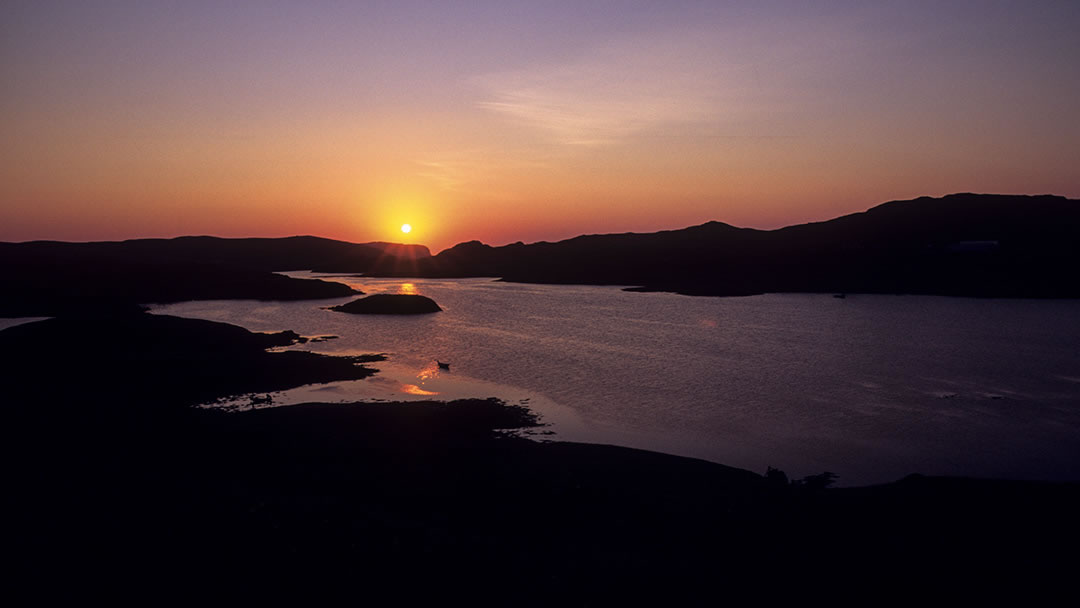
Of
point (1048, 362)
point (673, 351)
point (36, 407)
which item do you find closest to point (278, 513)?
point (36, 407)

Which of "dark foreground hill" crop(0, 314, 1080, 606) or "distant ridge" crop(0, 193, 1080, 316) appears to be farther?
"distant ridge" crop(0, 193, 1080, 316)

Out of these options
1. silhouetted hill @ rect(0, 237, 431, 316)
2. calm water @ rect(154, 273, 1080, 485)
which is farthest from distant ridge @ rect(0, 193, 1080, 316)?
calm water @ rect(154, 273, 1080, 485)

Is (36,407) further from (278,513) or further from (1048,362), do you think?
(1048,362)

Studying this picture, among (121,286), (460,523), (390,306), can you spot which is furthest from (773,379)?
(121,286)

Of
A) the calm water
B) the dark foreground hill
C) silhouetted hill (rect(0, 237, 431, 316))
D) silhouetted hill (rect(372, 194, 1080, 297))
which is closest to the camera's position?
the dark foreground hill

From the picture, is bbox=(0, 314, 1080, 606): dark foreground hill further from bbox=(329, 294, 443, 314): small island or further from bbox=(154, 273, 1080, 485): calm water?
bbox=(329, 294, 443, 314): small island

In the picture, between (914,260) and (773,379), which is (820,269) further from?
(773,379)
